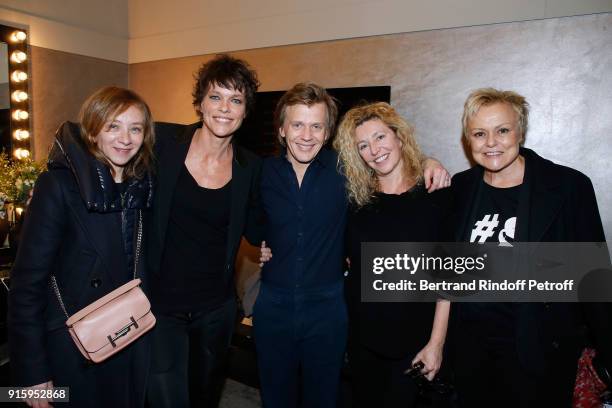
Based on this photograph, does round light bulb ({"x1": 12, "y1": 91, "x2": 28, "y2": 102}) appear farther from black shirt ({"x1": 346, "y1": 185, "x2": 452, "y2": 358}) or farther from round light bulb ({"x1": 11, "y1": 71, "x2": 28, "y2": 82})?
black shirt ({"x1": 346, "y1": 185, "x2": 452, "y2": 358})

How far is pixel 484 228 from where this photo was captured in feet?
6.12

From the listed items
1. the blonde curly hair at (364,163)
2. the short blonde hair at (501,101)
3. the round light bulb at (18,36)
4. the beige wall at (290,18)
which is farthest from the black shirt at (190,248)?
the round light bulb at (18,36)

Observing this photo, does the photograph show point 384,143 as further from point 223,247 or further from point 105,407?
point 105,407

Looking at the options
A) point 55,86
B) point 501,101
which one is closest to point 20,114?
point 55,86

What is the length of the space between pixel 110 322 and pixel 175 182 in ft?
2.17

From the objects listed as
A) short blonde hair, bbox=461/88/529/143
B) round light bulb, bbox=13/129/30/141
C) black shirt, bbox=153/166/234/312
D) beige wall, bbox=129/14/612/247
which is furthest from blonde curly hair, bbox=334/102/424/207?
round light bulb, bbox=13/129/30/141

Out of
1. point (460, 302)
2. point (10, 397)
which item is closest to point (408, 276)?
point (460, 302)

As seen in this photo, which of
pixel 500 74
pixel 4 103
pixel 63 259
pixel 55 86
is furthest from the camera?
pixel 55 86

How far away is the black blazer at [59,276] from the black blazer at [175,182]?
21 cm

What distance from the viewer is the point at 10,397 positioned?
1723 mm

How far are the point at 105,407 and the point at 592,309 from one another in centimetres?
214

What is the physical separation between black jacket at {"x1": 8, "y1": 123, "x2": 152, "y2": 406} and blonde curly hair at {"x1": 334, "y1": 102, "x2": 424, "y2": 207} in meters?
1.03

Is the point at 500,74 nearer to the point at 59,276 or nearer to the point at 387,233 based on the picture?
the point at 387,233

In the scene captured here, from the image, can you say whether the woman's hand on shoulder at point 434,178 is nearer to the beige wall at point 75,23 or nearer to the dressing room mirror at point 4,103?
the dressing room mirror at point 4,103
